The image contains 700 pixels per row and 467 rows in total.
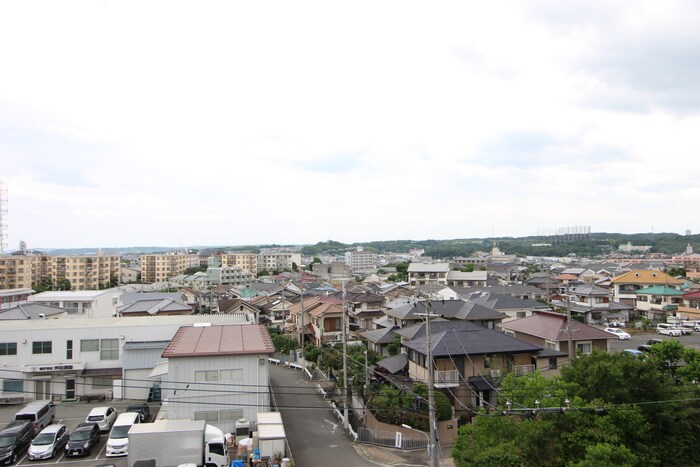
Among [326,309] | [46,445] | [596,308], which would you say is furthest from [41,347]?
[596,308]

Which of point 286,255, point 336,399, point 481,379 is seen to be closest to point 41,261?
point 286,255

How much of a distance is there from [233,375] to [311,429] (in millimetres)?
3643

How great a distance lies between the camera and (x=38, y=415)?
16.2m

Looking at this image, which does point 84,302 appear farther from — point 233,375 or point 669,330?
point 669,330

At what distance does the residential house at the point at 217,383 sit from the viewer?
1566cm

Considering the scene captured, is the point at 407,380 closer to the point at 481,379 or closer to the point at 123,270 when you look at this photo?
the point at 481,379

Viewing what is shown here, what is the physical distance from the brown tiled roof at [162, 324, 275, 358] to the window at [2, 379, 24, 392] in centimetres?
746

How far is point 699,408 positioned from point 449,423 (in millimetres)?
7129

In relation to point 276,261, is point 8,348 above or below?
above

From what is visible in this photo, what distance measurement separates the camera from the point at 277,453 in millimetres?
13383

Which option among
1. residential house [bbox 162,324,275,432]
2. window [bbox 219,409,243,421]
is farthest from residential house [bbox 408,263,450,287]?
window [bbox 219,409,243,421]

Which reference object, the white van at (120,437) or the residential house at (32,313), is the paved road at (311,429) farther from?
the residential house at (32,313)

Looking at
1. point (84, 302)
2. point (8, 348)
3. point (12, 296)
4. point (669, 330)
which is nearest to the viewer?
point (8, 348)

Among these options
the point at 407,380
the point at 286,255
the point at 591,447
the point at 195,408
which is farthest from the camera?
the point at 286,255
